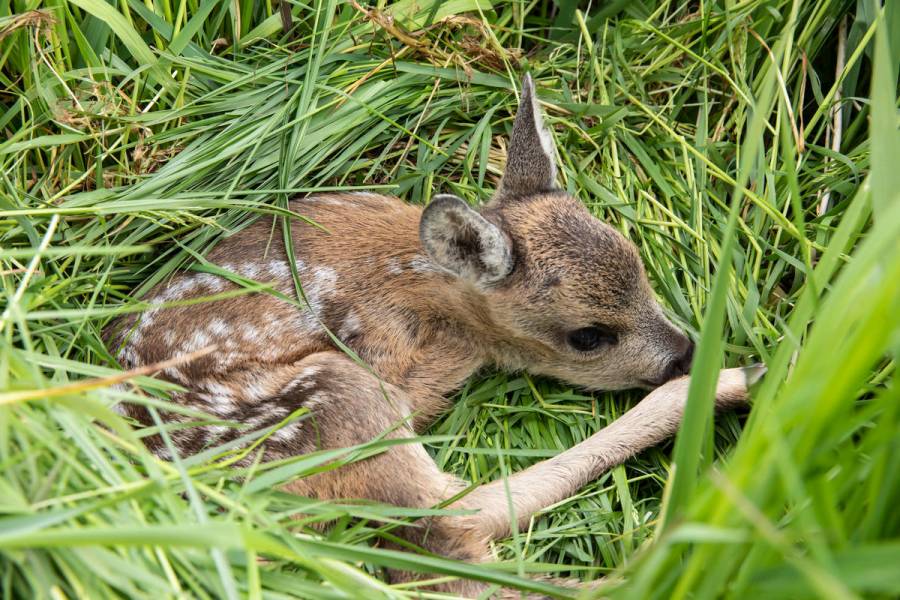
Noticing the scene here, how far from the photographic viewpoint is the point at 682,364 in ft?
12.0

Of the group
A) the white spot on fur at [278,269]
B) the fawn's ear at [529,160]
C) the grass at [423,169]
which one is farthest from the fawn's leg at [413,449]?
the fawn's ear at [529,160]

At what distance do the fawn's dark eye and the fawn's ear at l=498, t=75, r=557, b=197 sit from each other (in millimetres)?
613

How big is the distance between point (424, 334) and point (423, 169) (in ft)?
2.58

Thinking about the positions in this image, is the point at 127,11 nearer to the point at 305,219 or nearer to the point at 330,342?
the point at 305,219

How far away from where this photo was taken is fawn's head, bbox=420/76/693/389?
3.51 metres

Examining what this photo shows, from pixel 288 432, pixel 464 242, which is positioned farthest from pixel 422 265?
pixel 288 432

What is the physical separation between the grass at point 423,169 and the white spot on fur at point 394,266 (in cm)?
37

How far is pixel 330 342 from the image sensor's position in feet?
12.2

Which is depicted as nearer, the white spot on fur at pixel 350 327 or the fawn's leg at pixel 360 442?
the fawn's leg at pixel 360 442

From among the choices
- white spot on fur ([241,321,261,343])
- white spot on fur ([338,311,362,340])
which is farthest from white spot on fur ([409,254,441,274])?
white spot on fur ([241,321,261,343])

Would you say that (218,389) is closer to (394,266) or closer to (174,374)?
(174,374)

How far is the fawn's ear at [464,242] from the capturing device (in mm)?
3238

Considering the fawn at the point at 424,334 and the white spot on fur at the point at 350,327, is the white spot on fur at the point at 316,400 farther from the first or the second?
the white spot on fur at the point at 350,327

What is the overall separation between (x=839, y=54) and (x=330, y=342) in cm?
267
